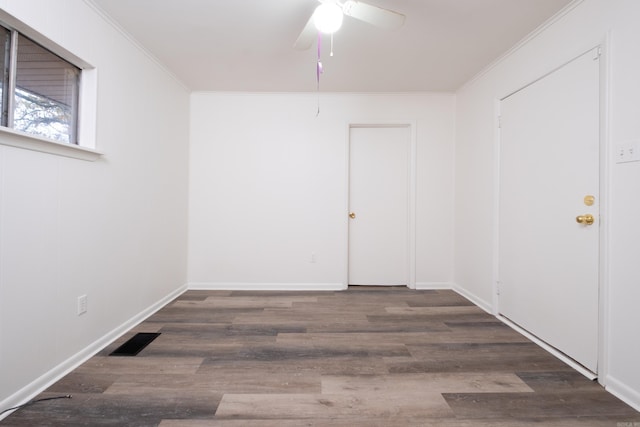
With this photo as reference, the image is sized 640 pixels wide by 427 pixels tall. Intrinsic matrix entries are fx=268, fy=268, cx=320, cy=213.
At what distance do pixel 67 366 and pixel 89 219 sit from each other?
3.05ft

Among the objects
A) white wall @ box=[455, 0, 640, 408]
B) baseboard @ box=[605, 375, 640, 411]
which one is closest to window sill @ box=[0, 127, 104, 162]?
white wall @ box=[455, 0, 640, 408]

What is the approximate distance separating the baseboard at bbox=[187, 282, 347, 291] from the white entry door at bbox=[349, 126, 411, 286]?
0.43 meters

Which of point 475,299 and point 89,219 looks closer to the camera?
point 89,219

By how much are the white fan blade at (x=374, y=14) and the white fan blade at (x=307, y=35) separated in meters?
0.23

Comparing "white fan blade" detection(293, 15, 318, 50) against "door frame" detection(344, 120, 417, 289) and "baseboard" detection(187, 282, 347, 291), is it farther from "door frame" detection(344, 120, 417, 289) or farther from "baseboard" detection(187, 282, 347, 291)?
"baseboard" detection(187, 282, 347, 291)

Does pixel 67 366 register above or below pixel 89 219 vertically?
below

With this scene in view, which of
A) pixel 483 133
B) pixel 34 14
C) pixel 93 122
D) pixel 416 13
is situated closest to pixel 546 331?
pixel 483 133

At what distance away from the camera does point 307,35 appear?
183cm

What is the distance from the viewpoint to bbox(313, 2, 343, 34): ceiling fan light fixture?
155 cm

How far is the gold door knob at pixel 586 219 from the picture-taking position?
5.47ft

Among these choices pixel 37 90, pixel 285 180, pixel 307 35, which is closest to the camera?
→ pixel 37 90

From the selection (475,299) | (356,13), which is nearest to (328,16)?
(356,13)

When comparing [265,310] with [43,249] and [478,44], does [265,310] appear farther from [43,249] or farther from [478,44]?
[478,44]

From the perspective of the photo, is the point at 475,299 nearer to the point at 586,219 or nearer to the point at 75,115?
the point at 586,219
